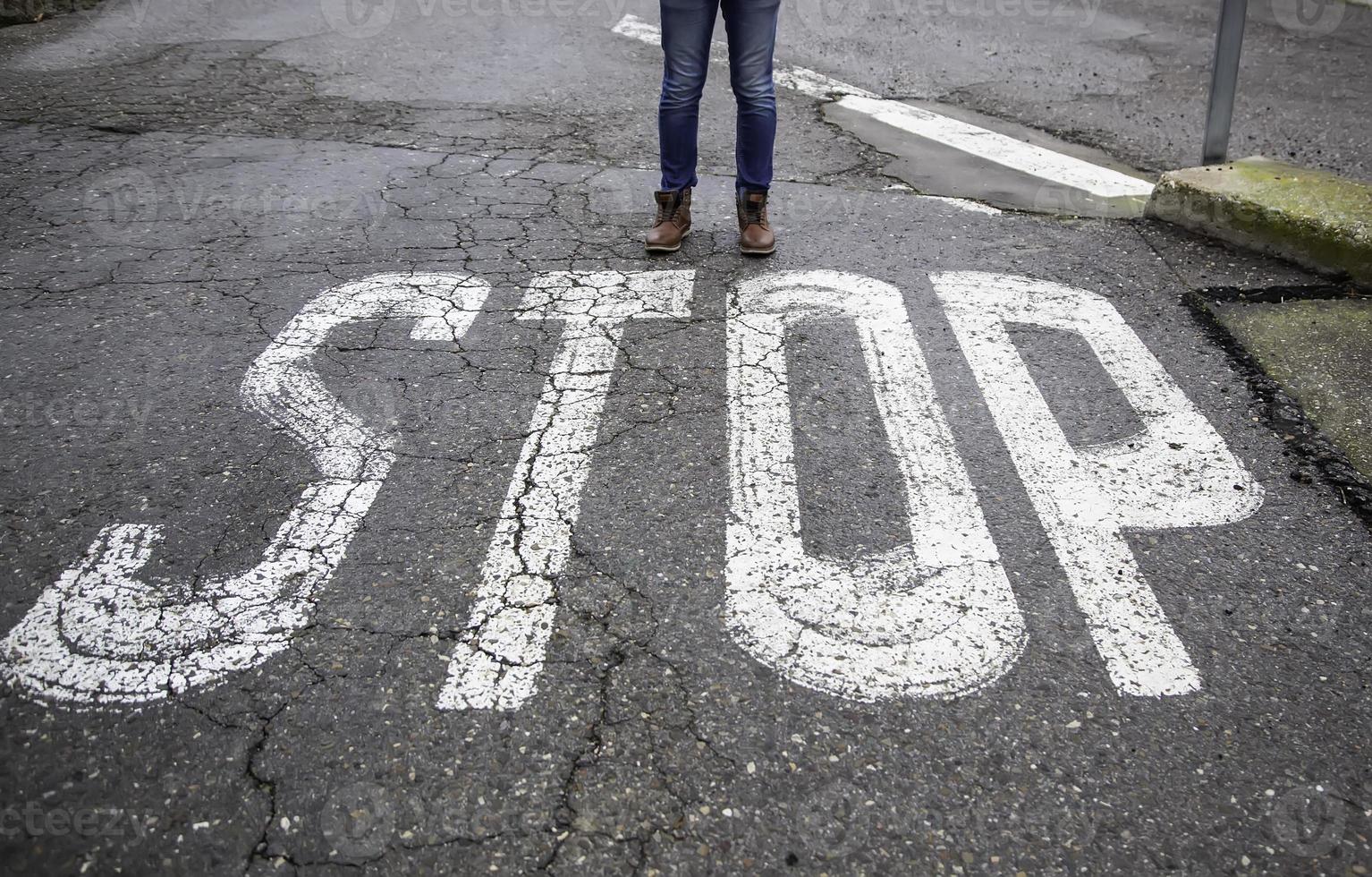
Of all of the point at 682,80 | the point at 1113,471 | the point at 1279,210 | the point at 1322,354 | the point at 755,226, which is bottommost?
the point at 1113,471

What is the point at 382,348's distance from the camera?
3.48 metres

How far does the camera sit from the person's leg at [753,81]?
3969 millimetres

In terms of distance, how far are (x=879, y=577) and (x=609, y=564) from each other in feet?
2.20

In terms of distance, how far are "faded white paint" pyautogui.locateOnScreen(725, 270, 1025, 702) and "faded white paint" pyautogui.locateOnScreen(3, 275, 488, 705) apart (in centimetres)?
105

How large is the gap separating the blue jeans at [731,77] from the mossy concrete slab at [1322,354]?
190cm

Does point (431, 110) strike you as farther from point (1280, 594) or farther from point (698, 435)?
point (1280, 594)

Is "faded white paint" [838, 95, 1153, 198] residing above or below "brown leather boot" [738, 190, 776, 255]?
above

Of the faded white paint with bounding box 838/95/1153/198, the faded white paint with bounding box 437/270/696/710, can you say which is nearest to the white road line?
the faded white paint with bounding box 838/95/1153/198

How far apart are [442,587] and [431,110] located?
14.6ft

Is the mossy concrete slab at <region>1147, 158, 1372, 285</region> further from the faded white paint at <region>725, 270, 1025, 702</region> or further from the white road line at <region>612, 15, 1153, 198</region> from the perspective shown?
the faded white paint at <region>725, 270, 1025, 702</region>

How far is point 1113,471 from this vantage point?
9.35 feet

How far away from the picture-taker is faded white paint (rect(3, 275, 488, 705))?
216cm

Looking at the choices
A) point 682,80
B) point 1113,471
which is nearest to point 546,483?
point 1113,471

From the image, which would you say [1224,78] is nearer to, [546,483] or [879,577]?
[879,577]
